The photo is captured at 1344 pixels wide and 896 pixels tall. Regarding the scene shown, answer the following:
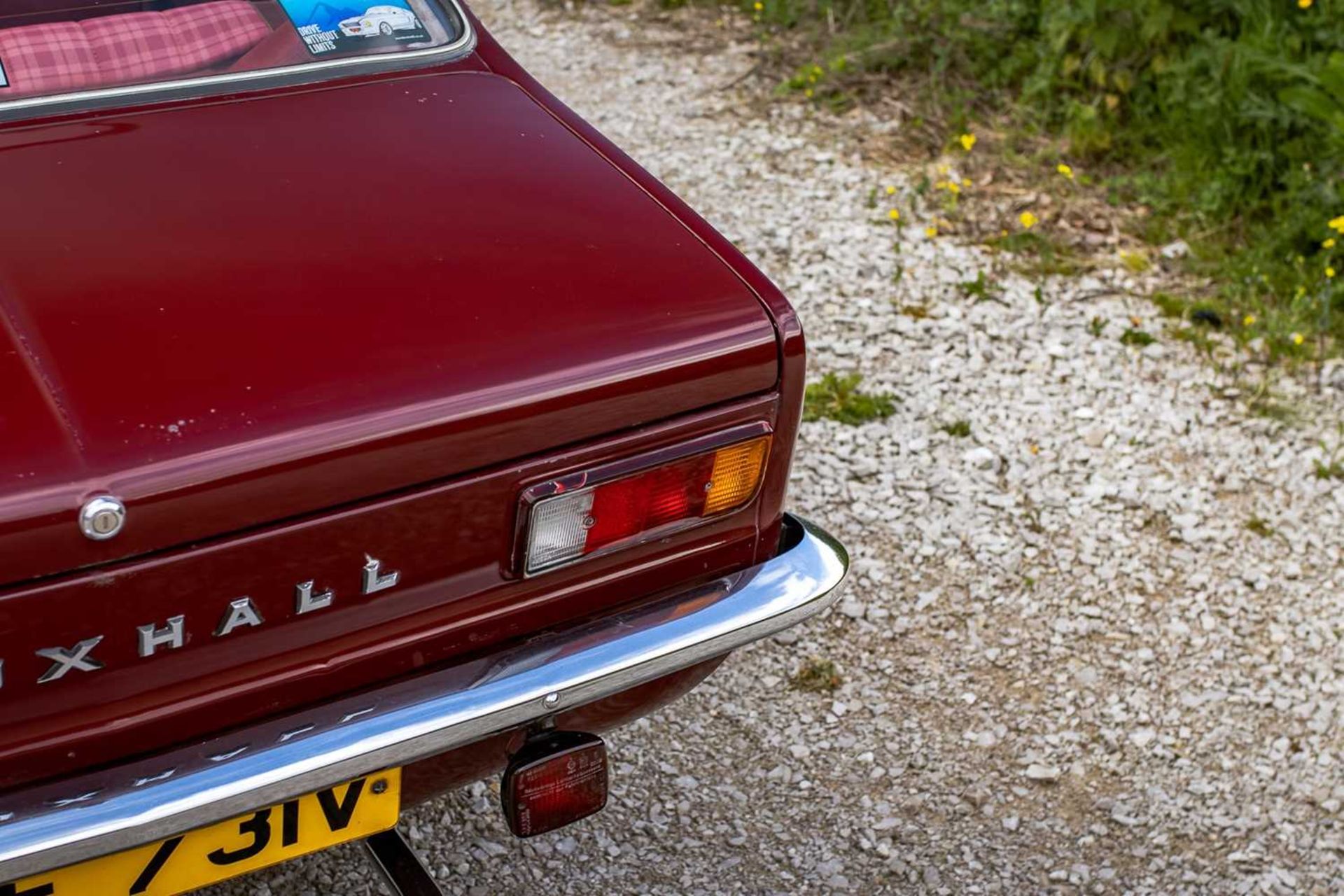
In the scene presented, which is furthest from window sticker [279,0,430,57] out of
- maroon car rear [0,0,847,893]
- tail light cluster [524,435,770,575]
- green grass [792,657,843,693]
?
green grass [792,657,843,693]

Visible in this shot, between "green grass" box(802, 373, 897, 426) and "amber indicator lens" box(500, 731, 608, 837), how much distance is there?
2077mm

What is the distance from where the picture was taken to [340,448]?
5.72ft

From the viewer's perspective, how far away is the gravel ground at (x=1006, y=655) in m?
2.80

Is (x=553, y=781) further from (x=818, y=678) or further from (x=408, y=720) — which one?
(x=818, y=678)

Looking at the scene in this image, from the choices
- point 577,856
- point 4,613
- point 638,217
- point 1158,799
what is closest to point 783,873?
point 577,856

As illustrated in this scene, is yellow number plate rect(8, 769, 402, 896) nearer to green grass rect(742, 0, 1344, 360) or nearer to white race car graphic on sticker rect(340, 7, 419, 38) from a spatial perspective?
white race car graphic on sticker rect(340, 7, 419, 38)

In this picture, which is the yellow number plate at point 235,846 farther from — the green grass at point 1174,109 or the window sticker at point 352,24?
the green grass at point 1174,109

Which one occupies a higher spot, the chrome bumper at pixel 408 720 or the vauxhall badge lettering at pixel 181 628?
the vauxhall badge lettering at pixel 181 628

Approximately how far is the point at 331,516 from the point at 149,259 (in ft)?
1.56

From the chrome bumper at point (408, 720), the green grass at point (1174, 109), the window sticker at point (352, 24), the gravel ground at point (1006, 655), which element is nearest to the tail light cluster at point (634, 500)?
the chrome bumper at point (408, 720)

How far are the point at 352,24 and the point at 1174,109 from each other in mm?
3470

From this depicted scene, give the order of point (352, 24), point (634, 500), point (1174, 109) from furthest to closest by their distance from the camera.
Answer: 1. point (1174, 109)
2. point (352, 24)
3. point (634, 500)

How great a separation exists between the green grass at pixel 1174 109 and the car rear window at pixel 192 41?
2.70 m

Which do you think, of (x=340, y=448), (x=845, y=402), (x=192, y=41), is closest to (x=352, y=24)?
(x=192, y=41)
